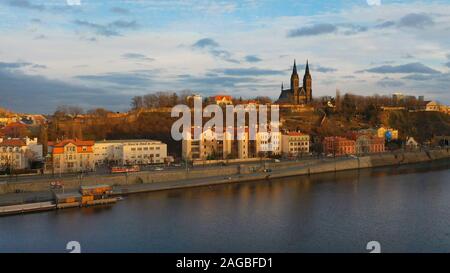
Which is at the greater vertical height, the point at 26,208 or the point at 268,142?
the point at 268,142

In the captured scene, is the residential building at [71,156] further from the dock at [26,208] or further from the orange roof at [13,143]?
the dock at [26,208]

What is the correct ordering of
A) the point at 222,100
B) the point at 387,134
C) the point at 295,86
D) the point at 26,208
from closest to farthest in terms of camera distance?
the point at 26,208 → the point at 387,134 → the point at 222,100 → the point at 295,86

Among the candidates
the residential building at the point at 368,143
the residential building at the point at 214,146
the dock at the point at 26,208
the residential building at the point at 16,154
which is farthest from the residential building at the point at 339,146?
the dock at the point at 26,208

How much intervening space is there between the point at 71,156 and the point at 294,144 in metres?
7.15

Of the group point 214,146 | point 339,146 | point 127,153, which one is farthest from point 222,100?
point 127,153

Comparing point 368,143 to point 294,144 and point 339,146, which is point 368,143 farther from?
point 294,144

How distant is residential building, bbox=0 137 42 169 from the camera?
10398 millimetres

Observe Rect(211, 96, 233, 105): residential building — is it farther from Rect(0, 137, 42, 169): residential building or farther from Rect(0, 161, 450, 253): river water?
Rect(0, 161, 450, 253): river water

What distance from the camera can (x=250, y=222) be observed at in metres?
6.61

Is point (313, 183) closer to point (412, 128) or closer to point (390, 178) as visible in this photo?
point (390, 178)

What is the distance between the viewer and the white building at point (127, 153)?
38.7 ft

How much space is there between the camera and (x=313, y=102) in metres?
25.2

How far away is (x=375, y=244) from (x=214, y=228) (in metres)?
2.18
